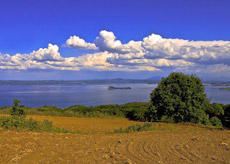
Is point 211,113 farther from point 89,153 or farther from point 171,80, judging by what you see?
point 89,153

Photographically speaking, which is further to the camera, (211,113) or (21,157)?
(211,113)

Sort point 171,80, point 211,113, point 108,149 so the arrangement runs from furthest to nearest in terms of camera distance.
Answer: point 211,113 → point 171,80 → point 108,149

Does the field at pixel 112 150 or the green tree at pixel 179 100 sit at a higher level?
the green tree at pixel 179 100

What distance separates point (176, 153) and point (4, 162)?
5.05 meters

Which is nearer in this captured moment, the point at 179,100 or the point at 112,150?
the point at 112,150

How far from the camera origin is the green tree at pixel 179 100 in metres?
20.6

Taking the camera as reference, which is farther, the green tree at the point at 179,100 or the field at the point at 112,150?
the green tree at the point at 179,100

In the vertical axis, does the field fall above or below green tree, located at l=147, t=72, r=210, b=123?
below

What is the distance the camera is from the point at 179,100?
68.0 feet

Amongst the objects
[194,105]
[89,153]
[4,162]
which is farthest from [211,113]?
[4,162]

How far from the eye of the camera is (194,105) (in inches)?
820

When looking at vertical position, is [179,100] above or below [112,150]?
above

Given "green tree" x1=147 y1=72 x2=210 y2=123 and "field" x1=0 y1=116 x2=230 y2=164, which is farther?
"green tree" x1=147 y1=72 x2=210 y2=123

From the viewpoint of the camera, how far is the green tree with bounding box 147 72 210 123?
67.6 feet
